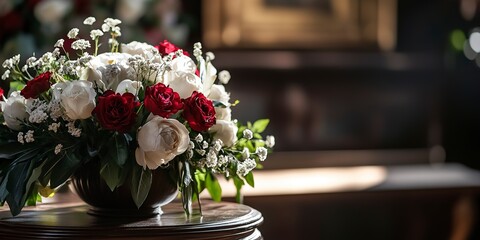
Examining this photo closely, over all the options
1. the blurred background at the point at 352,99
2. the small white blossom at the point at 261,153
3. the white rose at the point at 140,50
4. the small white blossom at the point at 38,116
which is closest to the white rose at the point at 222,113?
the small white blossom at the point at 261,153

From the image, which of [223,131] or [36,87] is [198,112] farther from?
[36,87]

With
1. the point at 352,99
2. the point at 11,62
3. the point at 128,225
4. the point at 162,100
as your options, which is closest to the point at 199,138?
the point at 162,100

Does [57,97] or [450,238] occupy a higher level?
[57,97]

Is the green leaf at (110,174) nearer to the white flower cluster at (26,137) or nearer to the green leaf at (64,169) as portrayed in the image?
the green leaf at (64,169)

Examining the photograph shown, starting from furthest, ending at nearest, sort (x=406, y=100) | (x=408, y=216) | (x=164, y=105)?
(x=406, y=100)
(x=408, y=216)
(x=164, y=105)

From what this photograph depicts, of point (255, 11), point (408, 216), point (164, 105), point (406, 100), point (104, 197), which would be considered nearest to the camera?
point (164, 105)

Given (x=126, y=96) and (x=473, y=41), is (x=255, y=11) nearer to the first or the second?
(x=473, y=41)

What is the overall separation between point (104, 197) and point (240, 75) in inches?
116

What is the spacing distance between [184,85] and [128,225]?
35 centimetres

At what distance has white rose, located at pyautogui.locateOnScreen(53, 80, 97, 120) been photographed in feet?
6.75

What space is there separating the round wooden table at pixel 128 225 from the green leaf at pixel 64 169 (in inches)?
3.8

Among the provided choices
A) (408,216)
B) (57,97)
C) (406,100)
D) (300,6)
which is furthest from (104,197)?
(406,100)

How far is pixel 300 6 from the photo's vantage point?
202 inches

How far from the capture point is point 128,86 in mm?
2131
